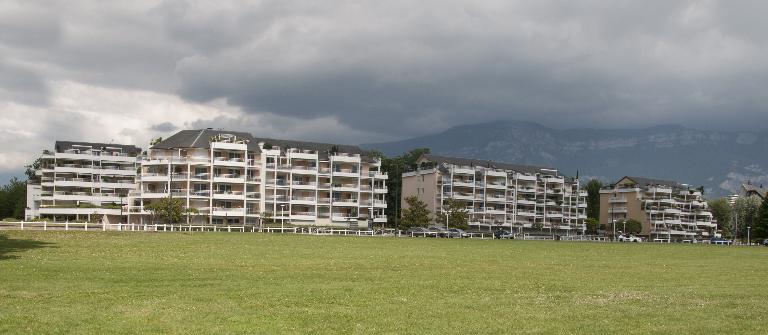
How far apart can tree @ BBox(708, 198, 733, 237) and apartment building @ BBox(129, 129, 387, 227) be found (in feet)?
311

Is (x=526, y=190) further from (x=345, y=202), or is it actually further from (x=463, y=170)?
(x=345, y=202)

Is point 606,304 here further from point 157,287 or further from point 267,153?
point 267,153

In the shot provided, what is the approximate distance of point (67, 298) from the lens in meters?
19.8

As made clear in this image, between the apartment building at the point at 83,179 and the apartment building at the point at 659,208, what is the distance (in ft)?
349

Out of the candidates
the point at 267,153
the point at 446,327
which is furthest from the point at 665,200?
the point at 446,327

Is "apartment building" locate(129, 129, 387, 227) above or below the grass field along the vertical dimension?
above

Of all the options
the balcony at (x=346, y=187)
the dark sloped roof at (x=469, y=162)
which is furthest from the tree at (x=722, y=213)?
the balcony at (x=346, y=187)

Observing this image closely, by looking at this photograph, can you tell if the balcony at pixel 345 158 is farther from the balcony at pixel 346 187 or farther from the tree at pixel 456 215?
the tree at pixel 456 215

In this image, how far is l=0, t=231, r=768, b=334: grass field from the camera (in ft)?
55.9

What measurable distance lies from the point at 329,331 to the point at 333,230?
285 ft

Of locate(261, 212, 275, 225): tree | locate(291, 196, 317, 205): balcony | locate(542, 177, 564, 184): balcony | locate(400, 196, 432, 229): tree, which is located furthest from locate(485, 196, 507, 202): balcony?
locate(261, 212, 275, 225): tree

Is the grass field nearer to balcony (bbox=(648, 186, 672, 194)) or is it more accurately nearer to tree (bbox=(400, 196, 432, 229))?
tree (bbox=(400, 196, 432, 229))

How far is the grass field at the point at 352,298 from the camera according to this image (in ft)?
55.9

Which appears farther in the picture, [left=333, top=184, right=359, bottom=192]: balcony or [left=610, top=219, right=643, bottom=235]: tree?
[left=610, top=219, right=643, bottom=235]: tree
